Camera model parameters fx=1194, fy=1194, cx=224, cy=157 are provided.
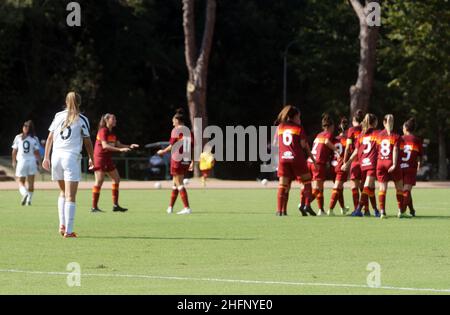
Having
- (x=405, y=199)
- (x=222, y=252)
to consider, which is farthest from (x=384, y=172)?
(x=222, y=252)

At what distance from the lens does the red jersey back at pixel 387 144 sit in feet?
77.6

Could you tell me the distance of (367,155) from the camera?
79.3ft

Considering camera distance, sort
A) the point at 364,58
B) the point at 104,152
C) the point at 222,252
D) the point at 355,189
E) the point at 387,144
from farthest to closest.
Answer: the point at 364,58 < the point at 104,152 < the point at 355,189 < the point at 387,144 < the point at 222,252

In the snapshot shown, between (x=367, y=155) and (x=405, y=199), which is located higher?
(x=367, y=155)

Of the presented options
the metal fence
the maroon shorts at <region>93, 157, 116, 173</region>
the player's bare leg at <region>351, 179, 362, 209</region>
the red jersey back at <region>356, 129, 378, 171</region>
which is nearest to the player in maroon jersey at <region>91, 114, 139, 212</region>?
the maroon shorts at <region>93, 157, 116, 173</region>

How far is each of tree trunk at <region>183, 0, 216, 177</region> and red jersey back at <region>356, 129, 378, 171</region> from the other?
28762 mm

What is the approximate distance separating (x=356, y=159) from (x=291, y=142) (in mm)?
2082

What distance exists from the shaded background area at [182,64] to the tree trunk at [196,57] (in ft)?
22.0

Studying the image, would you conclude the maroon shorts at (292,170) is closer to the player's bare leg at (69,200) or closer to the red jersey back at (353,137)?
the red jersey back at (353,137)

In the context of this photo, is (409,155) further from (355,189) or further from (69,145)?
(69,145)
